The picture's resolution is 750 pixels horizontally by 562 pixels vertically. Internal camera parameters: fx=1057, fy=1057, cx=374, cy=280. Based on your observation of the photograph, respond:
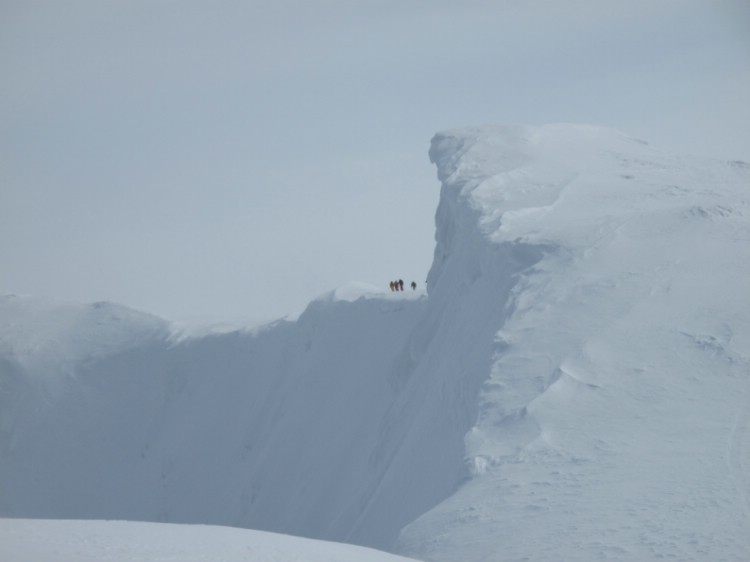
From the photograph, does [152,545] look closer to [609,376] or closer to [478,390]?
[478,390]

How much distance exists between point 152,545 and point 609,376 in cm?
665

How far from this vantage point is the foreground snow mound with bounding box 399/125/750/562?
10.9 m

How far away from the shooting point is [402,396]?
22391 mm

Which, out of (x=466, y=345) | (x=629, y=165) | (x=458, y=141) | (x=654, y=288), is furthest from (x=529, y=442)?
(x=458, y=141)

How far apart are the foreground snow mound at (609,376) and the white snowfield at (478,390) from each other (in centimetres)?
4

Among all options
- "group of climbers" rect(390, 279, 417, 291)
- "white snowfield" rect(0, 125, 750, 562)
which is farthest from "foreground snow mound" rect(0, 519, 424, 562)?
"group of climbers" rect(390, 279, 417, 291)

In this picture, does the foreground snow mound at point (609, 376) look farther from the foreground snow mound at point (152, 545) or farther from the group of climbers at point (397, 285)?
the group of climbers at point (397, 285)

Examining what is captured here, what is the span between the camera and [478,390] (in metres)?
15.2

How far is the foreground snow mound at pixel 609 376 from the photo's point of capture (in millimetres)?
10898

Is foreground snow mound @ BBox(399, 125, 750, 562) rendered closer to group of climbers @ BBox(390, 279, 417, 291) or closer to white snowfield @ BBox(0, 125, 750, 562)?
white snowfield @ BBox(0, 125, 750, 562)

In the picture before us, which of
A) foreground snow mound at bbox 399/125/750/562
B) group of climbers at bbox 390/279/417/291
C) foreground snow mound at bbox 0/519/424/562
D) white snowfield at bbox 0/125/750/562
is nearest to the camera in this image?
foreground snow mound at bbox 0/519/424/562

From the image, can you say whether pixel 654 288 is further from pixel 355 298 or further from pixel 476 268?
pixel 355 298

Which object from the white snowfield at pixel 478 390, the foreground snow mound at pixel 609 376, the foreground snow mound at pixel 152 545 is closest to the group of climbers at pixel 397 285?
the white snowfield at pixel 478 390

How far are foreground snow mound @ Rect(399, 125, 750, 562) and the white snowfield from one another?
36mm
